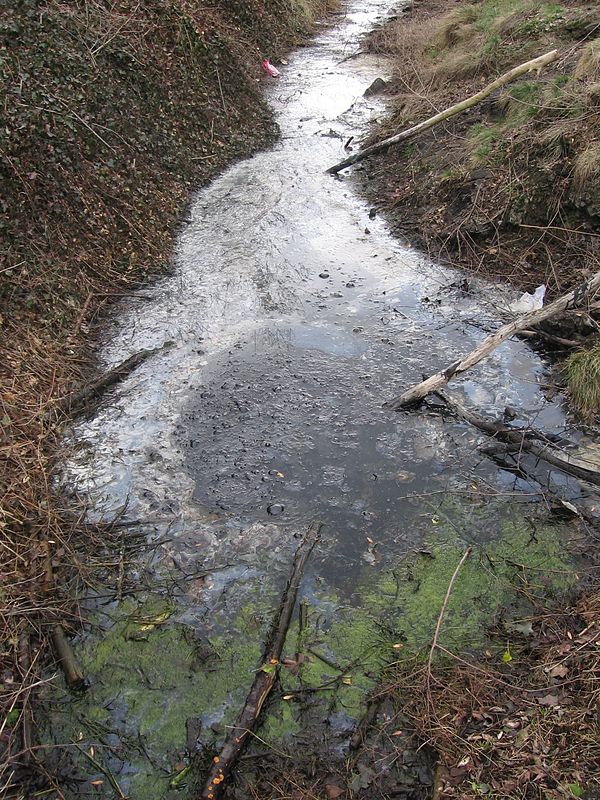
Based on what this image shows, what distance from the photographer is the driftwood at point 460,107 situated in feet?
28.8

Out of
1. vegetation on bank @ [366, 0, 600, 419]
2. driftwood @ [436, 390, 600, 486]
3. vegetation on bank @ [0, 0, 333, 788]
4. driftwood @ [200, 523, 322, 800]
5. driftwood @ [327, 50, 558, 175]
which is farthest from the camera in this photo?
driftwood @ [327, 50, 558, 175]

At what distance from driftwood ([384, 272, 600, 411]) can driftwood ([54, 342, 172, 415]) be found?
8.31 ft

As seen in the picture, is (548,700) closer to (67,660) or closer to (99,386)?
(67,660)

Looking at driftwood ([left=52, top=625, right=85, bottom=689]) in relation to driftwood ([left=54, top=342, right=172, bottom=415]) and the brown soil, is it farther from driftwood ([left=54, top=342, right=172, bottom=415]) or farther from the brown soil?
the brown soil

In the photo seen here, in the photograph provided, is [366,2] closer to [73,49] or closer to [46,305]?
[73,49]

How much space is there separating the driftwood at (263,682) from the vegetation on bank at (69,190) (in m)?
0.99

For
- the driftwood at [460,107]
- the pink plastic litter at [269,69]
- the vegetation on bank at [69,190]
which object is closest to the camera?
the vegetation on bank at [69,190]

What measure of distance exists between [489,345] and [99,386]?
359 centimetres

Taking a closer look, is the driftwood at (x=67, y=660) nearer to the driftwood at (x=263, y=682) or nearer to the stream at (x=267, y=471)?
the stream at (x=267, y=471)

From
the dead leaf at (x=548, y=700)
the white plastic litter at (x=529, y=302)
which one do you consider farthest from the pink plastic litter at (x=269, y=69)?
the dead leaf at (x=548, y=700)

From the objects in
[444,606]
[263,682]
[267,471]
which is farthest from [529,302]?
[263,682]

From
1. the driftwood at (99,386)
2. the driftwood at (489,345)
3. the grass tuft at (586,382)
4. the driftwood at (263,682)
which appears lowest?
the grass tuft at (586,382)

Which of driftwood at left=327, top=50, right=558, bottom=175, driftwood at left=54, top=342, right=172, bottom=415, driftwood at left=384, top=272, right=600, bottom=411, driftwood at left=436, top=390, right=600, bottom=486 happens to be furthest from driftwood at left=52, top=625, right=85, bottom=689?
driftwood at left=327, top=50, right=558, bottom=175

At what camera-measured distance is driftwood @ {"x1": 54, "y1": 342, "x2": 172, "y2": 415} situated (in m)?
5.31
